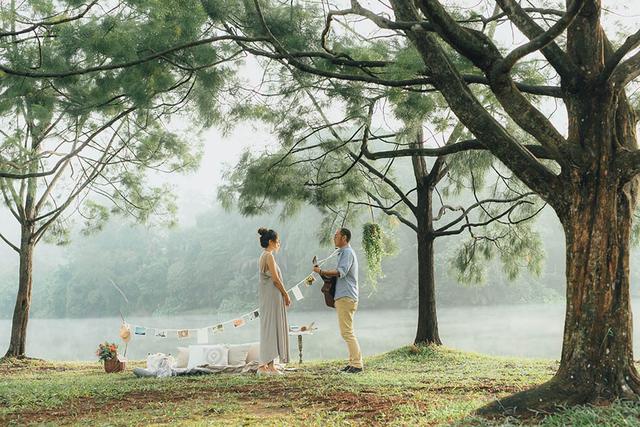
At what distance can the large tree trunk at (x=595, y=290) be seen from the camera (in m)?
3.52

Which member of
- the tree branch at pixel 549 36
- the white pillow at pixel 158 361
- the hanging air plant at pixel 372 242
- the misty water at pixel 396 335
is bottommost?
the misty water at pixel 396 335

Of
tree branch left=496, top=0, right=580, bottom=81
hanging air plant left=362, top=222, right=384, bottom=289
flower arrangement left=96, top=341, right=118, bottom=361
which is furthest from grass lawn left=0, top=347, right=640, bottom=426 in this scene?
tree branch left=496, top=0, right=580, bottom=81

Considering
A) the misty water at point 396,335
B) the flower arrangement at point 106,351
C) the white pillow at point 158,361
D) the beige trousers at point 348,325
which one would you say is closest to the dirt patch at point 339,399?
the beige trousers at point 348,325

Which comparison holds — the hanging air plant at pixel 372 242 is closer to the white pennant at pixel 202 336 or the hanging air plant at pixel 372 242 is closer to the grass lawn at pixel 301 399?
the grass lawn at pixel 301 399

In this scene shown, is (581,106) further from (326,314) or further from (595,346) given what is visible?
(326,314)

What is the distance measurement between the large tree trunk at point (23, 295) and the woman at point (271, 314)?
525 cm

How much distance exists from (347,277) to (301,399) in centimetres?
191

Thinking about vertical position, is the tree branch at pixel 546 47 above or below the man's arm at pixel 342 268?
above

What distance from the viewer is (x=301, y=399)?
439 centimetres

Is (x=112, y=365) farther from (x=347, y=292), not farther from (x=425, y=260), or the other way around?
(x=425, y=260)

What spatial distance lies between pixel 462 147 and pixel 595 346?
163 cm

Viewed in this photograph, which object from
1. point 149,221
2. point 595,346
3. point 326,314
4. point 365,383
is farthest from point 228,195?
point 326,314

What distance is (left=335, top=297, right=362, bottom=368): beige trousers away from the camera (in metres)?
6.03

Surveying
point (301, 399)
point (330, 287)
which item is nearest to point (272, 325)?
point (330, 287)
